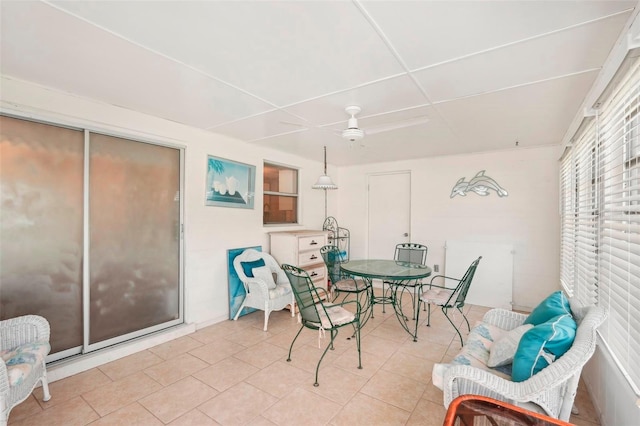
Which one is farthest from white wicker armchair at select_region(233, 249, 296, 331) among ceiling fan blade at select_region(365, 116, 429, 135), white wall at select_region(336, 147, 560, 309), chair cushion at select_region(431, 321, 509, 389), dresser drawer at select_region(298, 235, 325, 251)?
white wall at select_region(336, 147, 560, 309)

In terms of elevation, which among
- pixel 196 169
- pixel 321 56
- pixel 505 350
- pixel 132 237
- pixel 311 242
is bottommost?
pixel 505 350

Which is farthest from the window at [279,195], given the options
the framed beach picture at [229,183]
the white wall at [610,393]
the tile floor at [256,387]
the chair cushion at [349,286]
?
the white wall at [610,393]

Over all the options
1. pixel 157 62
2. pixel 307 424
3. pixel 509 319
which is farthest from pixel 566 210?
pixel 157 62

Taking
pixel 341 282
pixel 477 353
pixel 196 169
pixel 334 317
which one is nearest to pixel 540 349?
pixel 477 353

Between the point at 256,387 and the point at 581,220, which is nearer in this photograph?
the point at 256,387

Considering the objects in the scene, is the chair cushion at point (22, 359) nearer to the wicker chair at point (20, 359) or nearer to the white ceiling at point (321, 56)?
the wicker chair at point (20, 359)

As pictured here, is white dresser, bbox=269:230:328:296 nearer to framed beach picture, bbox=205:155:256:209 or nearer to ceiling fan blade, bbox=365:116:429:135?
framed beach picture, bbox=205:155:256:209

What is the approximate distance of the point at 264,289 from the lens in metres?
3.60

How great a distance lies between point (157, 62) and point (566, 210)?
14.6 ft

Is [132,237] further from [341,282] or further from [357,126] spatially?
[357,126]

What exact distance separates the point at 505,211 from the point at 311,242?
3.01m

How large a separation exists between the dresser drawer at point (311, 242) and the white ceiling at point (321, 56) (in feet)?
6.26

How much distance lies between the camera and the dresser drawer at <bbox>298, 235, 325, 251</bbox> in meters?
4.41

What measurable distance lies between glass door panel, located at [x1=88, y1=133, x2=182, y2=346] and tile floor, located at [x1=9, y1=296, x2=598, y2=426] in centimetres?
41
